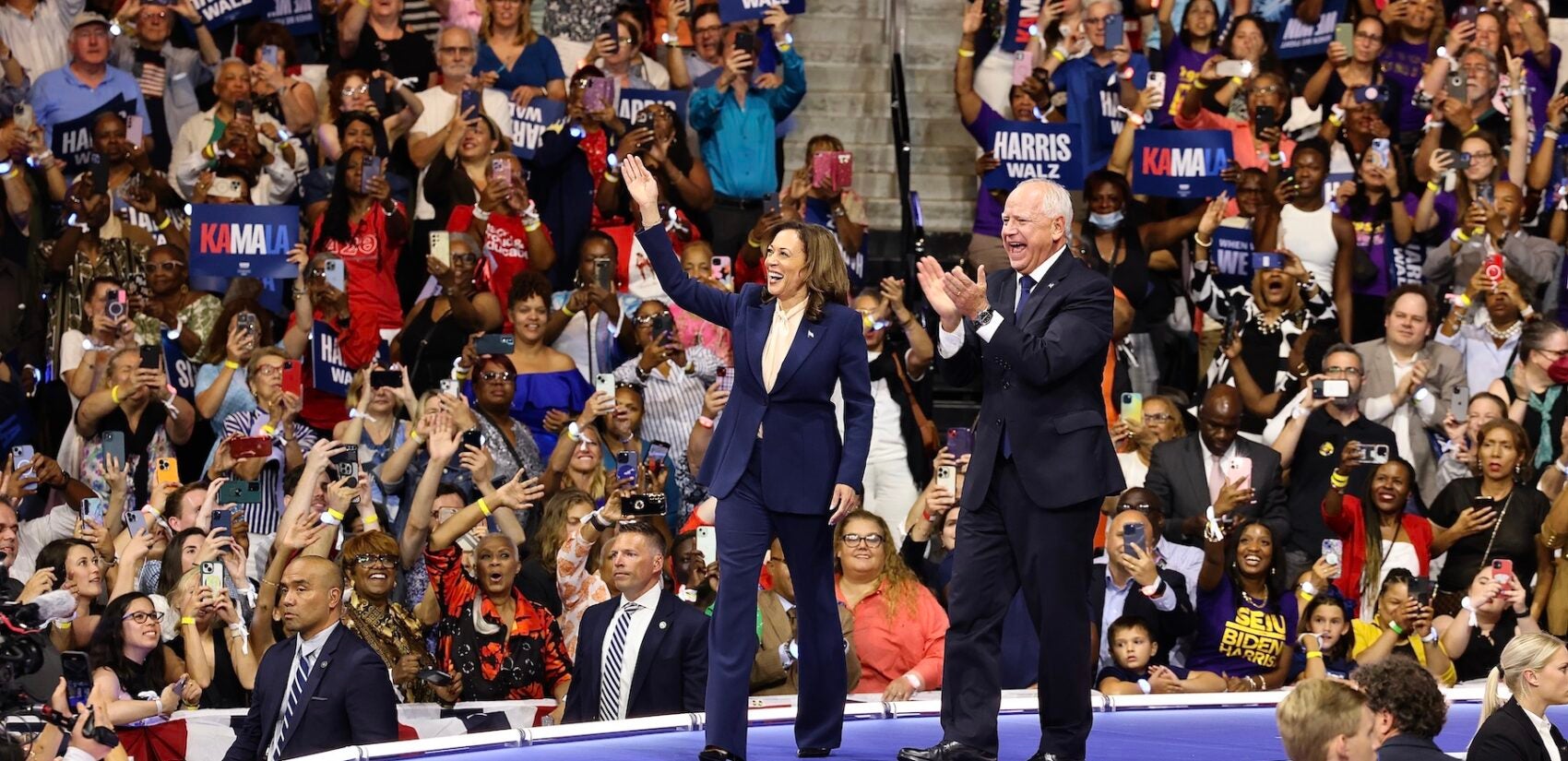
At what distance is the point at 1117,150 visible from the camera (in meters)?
11.2

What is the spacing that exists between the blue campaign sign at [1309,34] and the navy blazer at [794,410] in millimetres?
6650

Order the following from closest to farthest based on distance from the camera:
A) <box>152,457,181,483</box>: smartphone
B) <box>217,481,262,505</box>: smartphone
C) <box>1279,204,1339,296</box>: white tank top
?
<box>217,481,262,505</box>: smartphone, <box>152,457,181,483</box>: smartphone, <box>1279,204,1339,296</box>: white tank top

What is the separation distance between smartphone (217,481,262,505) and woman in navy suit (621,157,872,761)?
2.83m

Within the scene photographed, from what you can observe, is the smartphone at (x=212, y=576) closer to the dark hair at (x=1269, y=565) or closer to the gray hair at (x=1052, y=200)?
the gray hair at (x=1052, y=200)

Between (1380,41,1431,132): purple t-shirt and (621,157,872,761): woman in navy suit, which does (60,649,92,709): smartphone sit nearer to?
(621,157,872,761): woman in navy suit

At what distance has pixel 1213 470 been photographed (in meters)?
9.45

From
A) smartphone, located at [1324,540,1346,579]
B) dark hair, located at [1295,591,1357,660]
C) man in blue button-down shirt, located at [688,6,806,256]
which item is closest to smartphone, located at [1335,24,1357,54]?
man in blue button-down shirt, located at [688,6,806,256]

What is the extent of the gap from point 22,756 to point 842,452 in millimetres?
2130

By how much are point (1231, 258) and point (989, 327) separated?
208 inches

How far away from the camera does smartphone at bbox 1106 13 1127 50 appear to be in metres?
11.3

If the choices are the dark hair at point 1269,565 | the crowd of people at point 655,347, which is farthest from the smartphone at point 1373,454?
the dark hair at point 1269,565

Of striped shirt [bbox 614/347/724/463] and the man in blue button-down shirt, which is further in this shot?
the man in blue button-down shirt

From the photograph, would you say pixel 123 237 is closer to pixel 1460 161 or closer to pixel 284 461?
pixel 284 461

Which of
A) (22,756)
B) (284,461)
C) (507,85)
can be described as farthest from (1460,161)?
(22,756)
